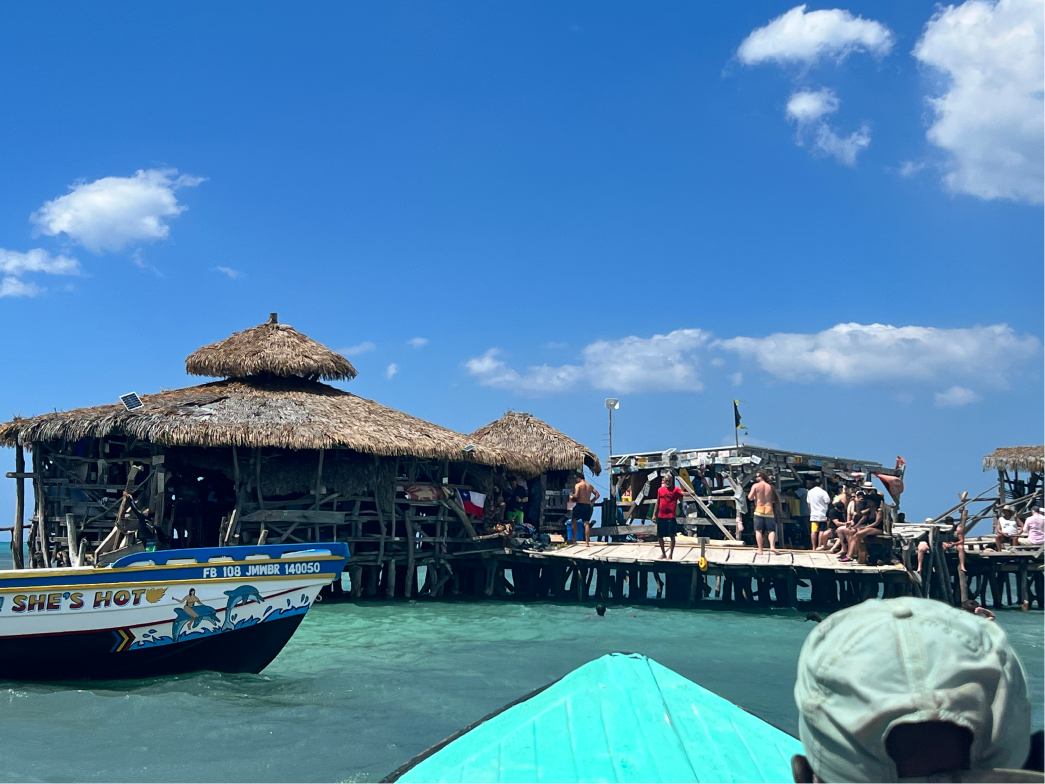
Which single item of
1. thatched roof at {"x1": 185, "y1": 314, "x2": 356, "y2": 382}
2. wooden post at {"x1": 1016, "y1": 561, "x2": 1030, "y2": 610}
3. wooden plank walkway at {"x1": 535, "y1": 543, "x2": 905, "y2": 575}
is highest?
thatched roof at {"x1": 185, "y1": 314, "x2": 356, "y2": 382}

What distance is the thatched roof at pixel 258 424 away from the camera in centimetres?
1673

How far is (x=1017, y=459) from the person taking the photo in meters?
26.1

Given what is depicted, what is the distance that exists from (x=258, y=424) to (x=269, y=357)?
3.73m

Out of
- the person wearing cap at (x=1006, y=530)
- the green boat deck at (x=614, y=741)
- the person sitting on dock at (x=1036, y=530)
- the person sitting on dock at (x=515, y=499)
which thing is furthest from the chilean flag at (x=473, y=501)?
the green boat deck at (x=614, y=741)

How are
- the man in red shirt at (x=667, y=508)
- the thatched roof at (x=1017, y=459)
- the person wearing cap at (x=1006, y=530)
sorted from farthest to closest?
the thatched roof at (x=1017, y=459)
the person wearing cap at (x=1006, y=530)
the man in red shirt at (x=667, y=508)

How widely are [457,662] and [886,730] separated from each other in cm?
1035

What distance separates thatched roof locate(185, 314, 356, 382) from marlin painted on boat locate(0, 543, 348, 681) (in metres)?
10.8

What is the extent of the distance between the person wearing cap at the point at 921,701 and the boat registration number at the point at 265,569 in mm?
8985

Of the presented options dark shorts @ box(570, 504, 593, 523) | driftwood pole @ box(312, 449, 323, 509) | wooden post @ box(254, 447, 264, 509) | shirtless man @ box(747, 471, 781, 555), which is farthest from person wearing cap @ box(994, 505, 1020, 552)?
wooden post @ box(254, 447, 264, 509)

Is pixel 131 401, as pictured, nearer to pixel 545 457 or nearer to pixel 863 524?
pixel 545 457

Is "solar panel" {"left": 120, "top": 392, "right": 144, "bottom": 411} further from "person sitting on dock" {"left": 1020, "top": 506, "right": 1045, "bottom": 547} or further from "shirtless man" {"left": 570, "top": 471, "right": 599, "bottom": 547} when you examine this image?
"person sitting on dock" {"left": 1020, "top": 506, "right": 1045, "bottom": 547}

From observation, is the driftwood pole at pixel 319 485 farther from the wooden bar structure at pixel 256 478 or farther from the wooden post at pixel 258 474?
the wooden post at pixel 258 474

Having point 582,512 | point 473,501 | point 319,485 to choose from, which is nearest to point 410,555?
point 473,501

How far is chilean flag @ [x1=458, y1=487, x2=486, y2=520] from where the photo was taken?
2030cm
